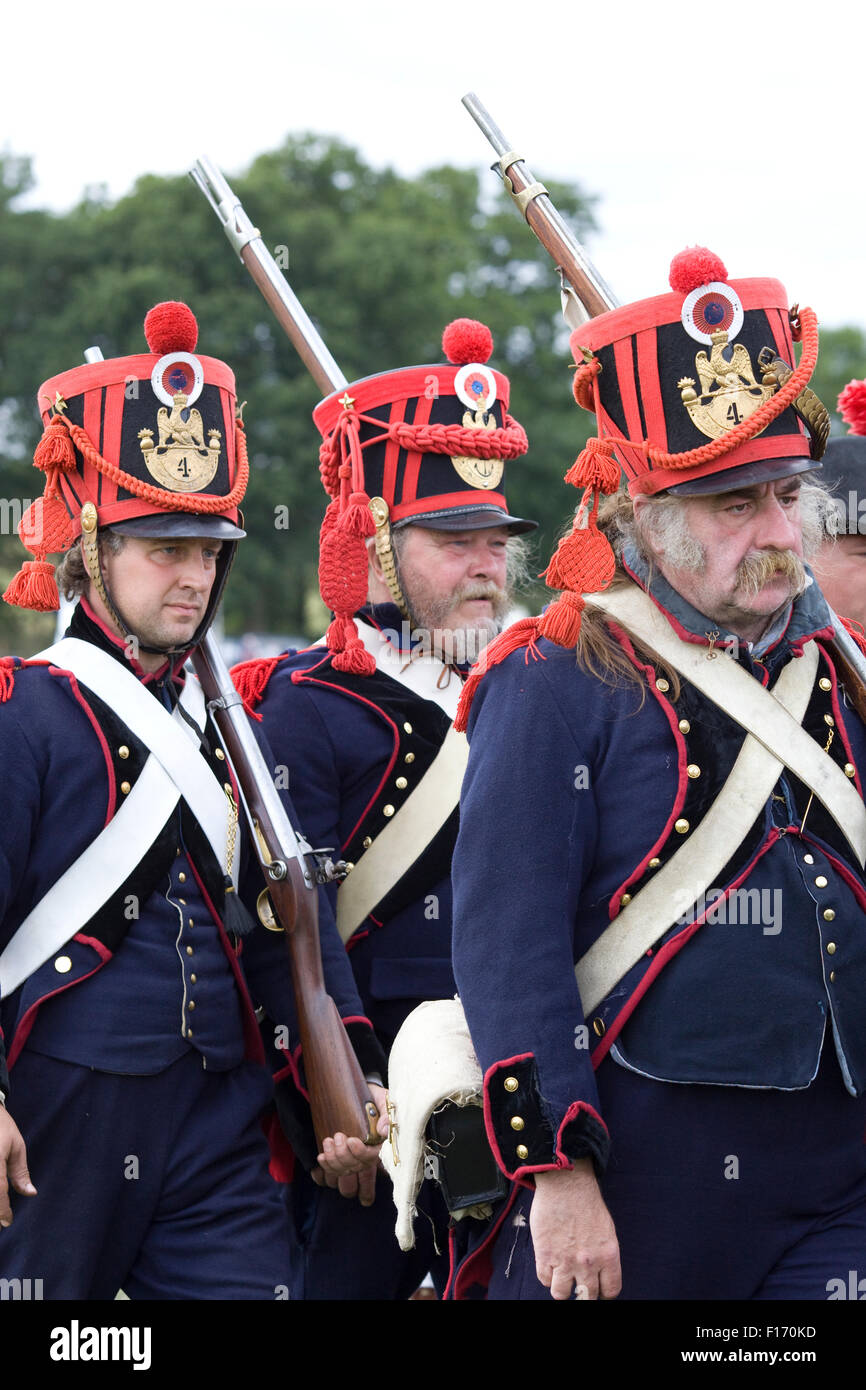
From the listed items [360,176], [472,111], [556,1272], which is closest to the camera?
[556,1272]

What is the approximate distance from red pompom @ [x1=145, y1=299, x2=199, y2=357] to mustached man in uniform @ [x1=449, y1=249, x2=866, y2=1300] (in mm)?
1581

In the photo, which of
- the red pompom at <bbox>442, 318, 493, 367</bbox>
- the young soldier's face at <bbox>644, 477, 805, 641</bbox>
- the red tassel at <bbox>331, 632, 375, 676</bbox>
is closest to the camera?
the young soldier's face at <bbox>644, 477, 805, 641</bbox>

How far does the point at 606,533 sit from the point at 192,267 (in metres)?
28.2

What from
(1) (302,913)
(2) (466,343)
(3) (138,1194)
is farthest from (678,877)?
(2) (466,343)

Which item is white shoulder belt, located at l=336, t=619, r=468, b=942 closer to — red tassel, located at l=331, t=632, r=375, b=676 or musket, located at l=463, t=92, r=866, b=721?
red tassel, located at l=331, t=632, r=375, b=676

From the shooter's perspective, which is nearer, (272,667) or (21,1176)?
(21,1176)

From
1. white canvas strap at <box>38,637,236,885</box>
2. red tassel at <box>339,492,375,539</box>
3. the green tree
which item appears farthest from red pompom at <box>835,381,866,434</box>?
the green tree

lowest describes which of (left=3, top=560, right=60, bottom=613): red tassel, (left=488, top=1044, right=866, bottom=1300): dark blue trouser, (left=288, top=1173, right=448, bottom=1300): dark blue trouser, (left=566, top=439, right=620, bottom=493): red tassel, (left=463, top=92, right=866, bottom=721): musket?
(left=288, top=1173, right=448, bottom=1300): dark blue trouser

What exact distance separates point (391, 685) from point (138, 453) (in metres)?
0.98

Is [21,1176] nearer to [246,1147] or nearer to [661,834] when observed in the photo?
[246,1147]

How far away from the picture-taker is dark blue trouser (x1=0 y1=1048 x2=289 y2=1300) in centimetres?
422

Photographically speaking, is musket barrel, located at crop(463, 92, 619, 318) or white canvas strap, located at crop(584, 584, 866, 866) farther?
musket barrel, located at crop(463, 92, 619, 318)
